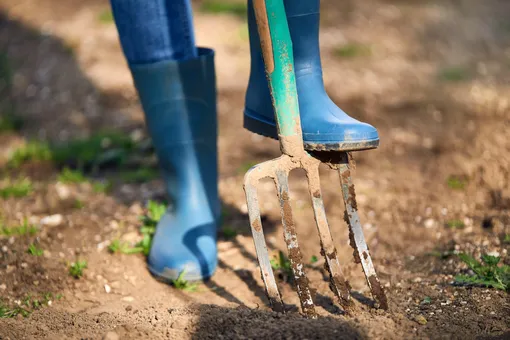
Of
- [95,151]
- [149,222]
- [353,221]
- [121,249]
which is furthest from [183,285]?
[95,151]

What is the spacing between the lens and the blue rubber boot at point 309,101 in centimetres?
170

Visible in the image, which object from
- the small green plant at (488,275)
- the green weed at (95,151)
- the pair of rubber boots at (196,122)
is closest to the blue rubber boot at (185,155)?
the pair of rubber boots at (196,122)

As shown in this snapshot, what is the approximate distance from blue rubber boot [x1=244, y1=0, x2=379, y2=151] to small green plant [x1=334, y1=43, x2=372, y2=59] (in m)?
2.53

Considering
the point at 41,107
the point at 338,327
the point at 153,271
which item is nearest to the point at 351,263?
the point at 338,327

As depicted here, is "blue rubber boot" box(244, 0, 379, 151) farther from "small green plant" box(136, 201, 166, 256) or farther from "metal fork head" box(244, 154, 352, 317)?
"small green plant" box(136, 201, 166, 256)

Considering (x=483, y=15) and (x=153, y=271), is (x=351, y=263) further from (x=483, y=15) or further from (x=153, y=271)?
(x=483, y=15)

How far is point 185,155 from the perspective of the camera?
215cm

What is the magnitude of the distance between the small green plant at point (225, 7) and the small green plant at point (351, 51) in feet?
2.94

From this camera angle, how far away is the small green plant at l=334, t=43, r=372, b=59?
4348 millimetres

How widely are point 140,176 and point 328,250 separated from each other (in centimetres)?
144

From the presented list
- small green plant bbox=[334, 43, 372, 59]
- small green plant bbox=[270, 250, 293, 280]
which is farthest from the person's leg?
small green plant bbox=[334, 43, 372, 59]

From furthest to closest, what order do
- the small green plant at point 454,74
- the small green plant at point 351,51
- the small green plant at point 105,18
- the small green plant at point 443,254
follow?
the small green plant at point 105,18, the small green plant at point 351,51, the small green plant at point 454,74, the small green plant at point 443,254

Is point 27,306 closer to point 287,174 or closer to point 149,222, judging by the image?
point 149,222

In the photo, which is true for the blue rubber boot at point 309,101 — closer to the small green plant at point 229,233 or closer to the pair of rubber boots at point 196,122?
the pair of rubber boots at point 196,122
